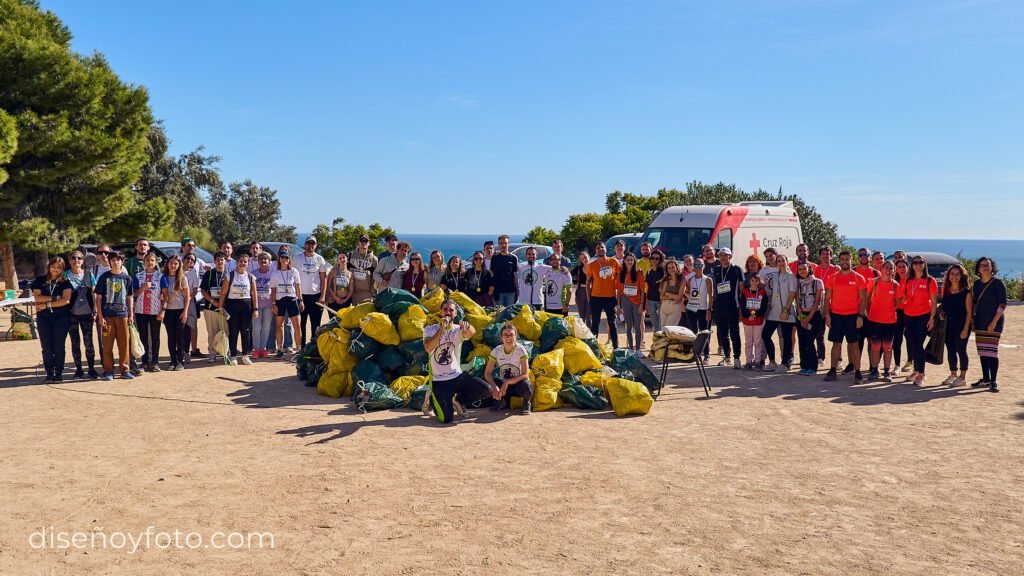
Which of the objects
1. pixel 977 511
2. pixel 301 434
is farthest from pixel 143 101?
pixel 977 511

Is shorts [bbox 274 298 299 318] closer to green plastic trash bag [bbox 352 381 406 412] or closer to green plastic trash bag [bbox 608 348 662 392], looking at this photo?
green plastic trash bag [bbox 352 381 406 412]

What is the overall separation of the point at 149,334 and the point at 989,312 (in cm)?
1128

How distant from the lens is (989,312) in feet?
31.8

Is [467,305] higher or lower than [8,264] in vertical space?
lower

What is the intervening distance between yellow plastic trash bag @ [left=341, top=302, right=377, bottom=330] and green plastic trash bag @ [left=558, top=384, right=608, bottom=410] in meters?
2.91

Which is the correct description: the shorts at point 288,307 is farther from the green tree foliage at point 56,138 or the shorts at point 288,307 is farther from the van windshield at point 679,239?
the green tree foliage at point 56,138

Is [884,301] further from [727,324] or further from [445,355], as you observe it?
[445,355]

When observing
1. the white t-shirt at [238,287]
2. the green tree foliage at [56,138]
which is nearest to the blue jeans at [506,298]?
the white t-shirt at [238,287]

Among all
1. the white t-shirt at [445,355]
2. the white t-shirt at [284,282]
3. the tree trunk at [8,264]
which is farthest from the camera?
the tree trunk at [8,264]

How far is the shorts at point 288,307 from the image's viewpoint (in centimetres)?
1180

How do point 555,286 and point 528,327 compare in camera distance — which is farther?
point 555,286

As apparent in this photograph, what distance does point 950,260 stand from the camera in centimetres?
2017

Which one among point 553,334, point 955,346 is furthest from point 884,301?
point 553,334

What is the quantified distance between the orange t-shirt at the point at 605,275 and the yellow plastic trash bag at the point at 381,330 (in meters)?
4.33
